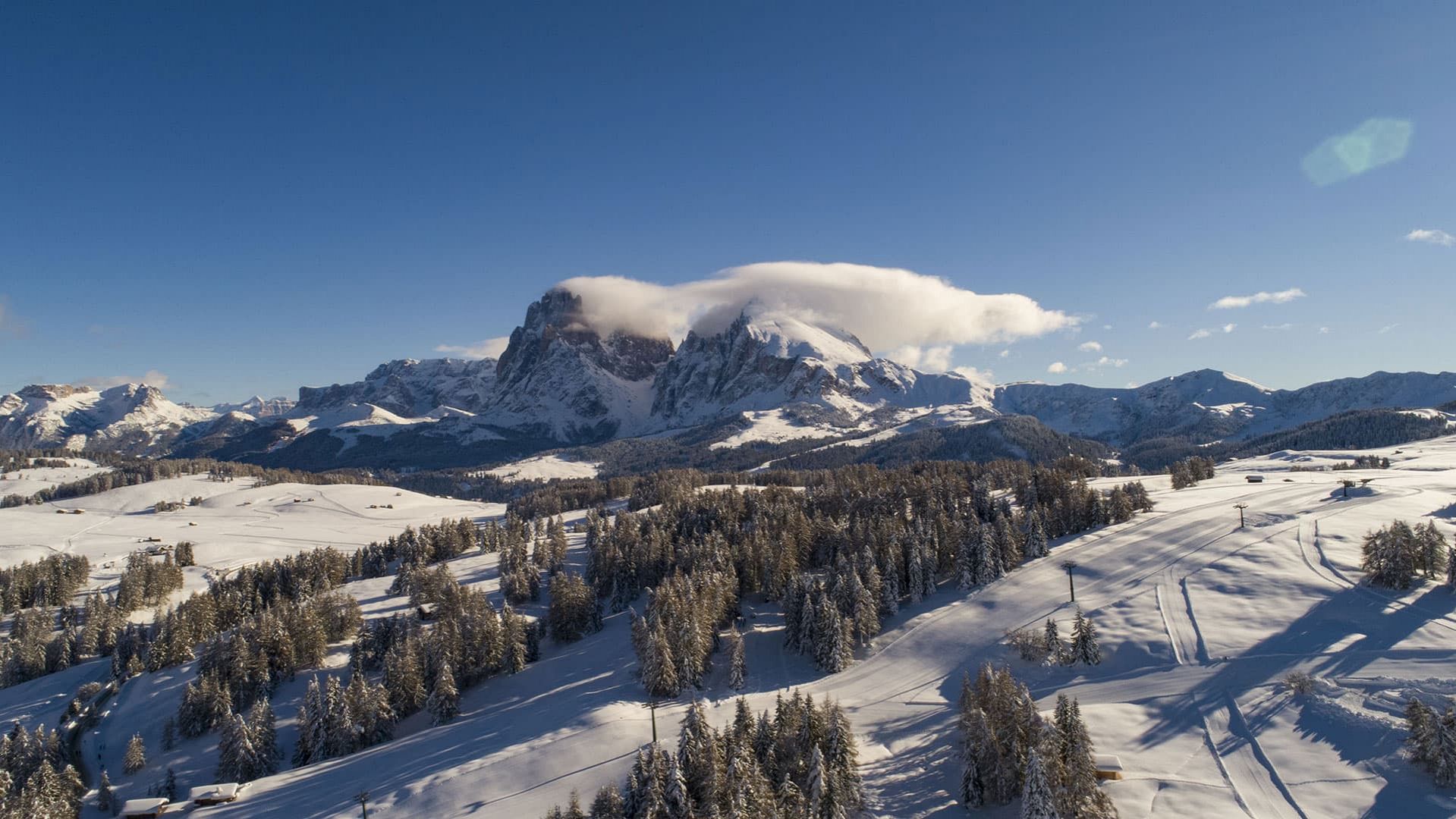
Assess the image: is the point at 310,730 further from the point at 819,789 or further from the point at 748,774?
the point at 819,789

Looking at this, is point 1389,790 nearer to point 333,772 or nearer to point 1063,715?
point 1063,715

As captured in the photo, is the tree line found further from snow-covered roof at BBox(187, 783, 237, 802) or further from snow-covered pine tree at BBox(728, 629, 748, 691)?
snow-covered roof at BBox(187, 783, 237, 802)

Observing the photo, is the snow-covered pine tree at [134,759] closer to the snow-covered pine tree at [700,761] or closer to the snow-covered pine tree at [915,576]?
the snow-covered pine tree at [700,761]

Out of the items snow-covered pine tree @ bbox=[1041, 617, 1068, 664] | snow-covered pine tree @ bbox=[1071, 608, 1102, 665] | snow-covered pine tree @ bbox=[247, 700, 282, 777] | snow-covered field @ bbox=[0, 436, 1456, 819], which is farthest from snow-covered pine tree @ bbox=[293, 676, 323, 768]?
snow-covered pine tree @ bbox=[1071, 608, 1102, 665]

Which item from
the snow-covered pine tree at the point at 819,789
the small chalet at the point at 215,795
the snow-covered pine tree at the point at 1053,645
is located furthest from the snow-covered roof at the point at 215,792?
the snow-covered pine tree at the point at 1053,645

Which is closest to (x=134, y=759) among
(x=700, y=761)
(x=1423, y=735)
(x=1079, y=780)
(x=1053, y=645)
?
(x=700, y=761)

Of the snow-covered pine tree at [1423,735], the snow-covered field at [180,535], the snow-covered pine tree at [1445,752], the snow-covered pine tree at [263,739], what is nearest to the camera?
the snow-covered pine tree at [1445,752]


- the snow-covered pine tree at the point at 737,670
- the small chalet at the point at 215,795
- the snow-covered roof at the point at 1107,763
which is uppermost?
the snow-covered roof at the point at 1107,763
